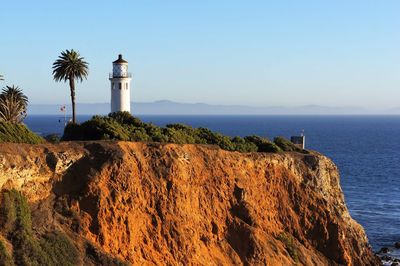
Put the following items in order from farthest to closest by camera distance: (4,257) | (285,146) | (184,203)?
(285,146)
(184,203)
(4,257)

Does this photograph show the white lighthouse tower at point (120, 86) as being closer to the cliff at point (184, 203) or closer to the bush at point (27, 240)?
the cliff at point (184, 203)

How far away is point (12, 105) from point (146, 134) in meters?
13.2

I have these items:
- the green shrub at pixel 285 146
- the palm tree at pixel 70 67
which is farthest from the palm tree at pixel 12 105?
the green shrub at pixel 285 146

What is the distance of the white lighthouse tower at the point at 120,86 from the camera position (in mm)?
50062

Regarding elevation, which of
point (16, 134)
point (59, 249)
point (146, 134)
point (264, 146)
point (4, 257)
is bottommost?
point (59, 249)

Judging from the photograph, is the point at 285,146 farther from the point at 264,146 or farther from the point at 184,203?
the point at 184,203

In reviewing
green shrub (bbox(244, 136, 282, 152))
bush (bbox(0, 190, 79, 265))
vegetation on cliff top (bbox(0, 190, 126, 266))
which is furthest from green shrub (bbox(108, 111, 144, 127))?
bush (bbox(0, 190, 79, 265))

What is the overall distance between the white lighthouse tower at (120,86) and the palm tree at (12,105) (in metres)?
8.06

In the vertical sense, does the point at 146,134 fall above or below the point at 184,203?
above

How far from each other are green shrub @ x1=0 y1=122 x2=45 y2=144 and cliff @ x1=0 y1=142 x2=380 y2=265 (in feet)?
3.41

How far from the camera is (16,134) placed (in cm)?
3186

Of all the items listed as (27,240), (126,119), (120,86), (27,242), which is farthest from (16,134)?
(120,86)

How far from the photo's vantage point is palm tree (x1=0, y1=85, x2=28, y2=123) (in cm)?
4462

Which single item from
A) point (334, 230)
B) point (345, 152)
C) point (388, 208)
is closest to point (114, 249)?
point (334, 230)
